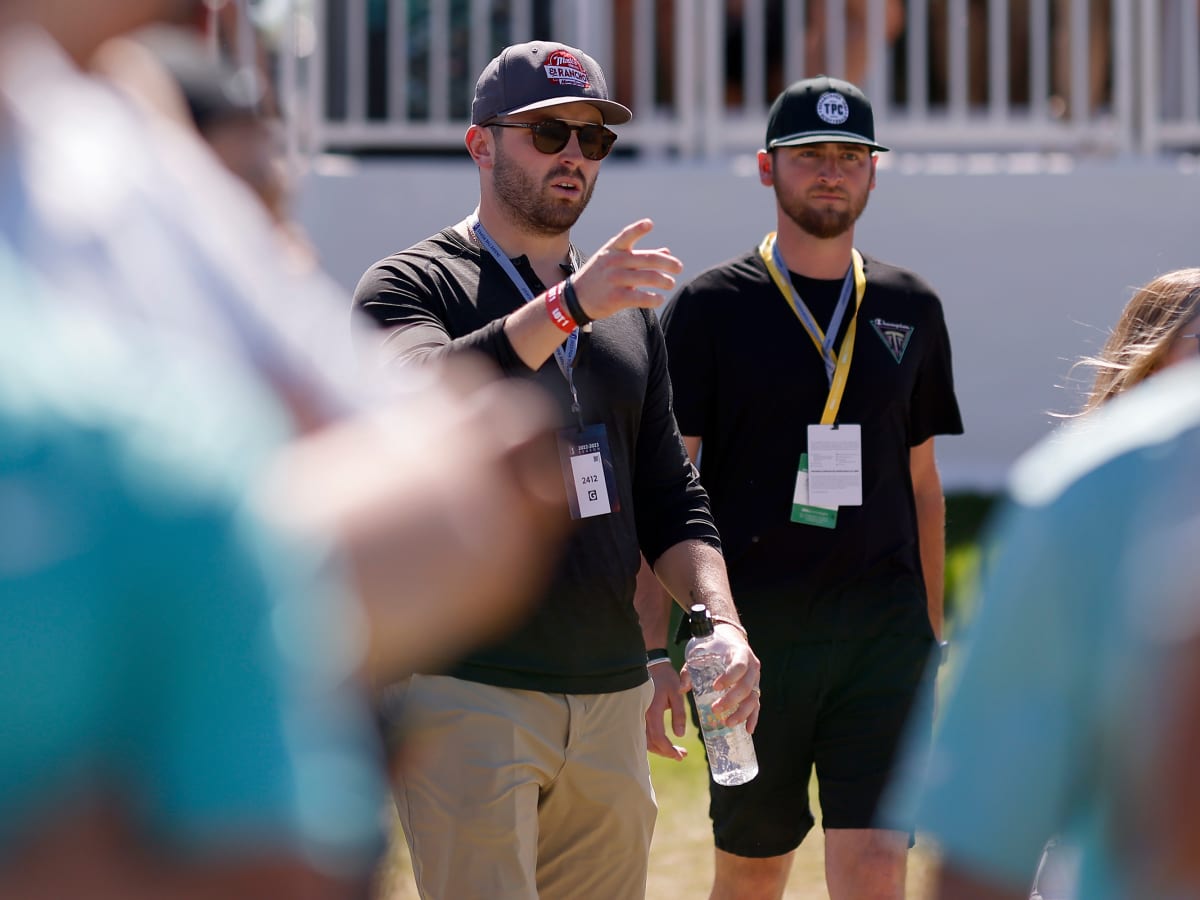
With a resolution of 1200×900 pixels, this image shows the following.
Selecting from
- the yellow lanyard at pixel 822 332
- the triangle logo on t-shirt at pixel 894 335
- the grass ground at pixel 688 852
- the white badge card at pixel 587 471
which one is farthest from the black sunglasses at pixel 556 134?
the grass ground at pixel 688 852

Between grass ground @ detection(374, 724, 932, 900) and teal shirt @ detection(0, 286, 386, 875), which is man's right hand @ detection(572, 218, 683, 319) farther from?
grass ground @ detection(374, 724, 932, 900)

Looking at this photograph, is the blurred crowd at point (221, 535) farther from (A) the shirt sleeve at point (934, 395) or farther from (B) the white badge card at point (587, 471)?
(A) the shirt sleeve at point (934, 395)

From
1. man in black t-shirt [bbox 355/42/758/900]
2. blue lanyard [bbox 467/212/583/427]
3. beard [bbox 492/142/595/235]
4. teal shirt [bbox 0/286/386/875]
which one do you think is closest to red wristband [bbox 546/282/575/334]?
man in black t-shirt [bbox 355/42/758/900]

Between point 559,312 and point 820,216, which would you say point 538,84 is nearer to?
point 559,312

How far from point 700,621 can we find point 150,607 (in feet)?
8.32

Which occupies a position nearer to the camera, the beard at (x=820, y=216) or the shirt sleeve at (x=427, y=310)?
the shirt sleeve at (x=427, y=310)

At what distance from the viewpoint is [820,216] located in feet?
15.0

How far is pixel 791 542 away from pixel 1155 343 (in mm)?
1637

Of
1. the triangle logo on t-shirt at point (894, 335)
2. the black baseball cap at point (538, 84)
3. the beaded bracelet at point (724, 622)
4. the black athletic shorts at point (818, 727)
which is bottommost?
the black athletic shorts at point (818, 727)

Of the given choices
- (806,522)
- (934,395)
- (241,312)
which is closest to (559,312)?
(806,522)

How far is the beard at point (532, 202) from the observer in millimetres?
3641

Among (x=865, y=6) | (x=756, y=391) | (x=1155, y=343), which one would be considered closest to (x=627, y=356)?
(x=756, y=391)

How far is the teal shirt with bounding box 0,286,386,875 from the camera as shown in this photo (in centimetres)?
100

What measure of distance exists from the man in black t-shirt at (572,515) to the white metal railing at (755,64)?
20.0 ft
